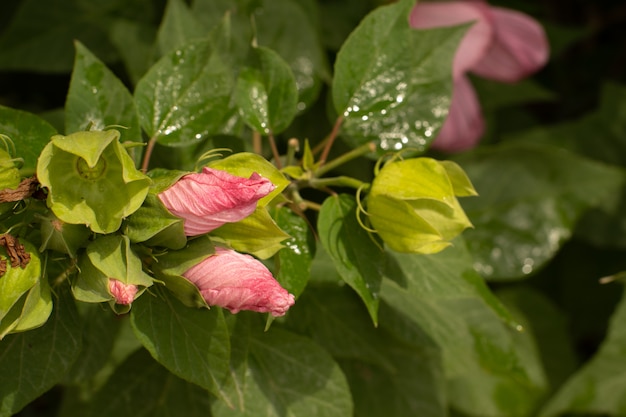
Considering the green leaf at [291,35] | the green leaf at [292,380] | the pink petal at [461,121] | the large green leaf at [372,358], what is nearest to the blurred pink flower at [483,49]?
the pink petal at [461,121]

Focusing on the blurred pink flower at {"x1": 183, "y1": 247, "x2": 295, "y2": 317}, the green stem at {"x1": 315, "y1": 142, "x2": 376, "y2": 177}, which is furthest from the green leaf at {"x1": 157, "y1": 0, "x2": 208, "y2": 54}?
the blurred pink flower at {"x1": 183, "y1": 247, "x2": 295, "y2": 317}

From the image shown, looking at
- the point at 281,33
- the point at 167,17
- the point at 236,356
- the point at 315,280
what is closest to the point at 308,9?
the point at 281,33

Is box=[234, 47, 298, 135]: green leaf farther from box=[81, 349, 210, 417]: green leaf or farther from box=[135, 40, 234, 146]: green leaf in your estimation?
box=[81, 349, 210, 417]: green leaf

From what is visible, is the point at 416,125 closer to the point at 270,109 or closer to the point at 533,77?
the point at 270,109

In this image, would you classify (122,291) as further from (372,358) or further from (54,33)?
(54,33)

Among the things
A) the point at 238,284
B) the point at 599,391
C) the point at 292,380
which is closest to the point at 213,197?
the point at 238,284
